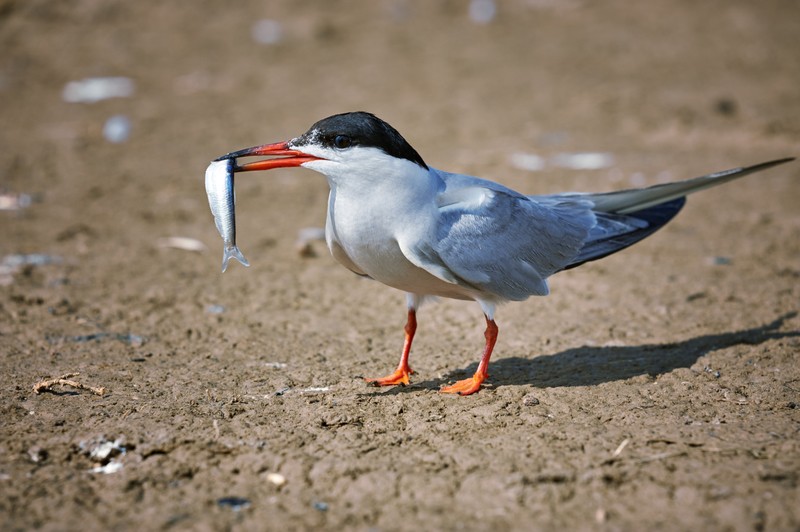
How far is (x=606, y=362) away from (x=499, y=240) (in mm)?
985

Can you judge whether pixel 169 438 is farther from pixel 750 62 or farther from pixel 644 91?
pixel 750 62

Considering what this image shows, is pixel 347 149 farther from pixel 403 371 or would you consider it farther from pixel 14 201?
pixel 14 201

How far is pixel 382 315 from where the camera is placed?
5.56 meters

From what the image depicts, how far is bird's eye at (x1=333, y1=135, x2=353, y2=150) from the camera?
389 centimetres

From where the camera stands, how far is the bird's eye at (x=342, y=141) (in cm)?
389

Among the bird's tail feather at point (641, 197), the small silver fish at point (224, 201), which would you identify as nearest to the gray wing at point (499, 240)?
the bird's tail feather at point (641, 197)

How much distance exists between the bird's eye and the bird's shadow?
4.26 ft

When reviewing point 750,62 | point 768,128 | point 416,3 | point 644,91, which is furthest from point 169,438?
point 416,3

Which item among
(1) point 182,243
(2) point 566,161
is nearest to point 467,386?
(1) point 182,243

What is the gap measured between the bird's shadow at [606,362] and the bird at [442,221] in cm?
23

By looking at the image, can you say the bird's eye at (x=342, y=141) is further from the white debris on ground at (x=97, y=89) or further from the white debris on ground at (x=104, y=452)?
the white debris on ground at (x=97, y=89)

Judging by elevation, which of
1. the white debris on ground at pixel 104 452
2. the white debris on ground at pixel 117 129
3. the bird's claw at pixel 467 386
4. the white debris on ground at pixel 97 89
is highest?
the white debris on ground at pixel 97 89

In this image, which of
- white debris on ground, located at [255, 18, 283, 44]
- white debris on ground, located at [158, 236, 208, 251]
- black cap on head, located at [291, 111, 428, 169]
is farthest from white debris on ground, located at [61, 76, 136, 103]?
black cap on head, located at [291, 111, 428, 169]

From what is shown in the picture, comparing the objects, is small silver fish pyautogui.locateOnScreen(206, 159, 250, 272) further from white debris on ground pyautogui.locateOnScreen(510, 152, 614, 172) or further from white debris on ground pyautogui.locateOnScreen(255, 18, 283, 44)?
white debris on ground pyautogui.locateOnScreen(255, 18, 283, 44)
